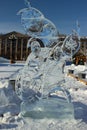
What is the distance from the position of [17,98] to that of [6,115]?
1.51 m

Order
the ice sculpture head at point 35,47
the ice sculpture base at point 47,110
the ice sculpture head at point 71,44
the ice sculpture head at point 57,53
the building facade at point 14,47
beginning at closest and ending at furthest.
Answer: the ice sculpture base at point 47,110, the ice sculpture head at point 35,47, the ice sculpture head at point 57,53, the ice sculpture head at point 71,44, the building facade at point 14,47

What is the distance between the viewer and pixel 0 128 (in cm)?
634

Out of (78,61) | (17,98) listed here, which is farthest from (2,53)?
(17,98)

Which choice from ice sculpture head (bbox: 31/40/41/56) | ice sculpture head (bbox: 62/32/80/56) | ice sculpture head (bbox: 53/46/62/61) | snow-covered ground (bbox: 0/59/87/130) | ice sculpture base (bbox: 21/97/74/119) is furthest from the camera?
ice sculpture head (bbox: 62/32/80/56)

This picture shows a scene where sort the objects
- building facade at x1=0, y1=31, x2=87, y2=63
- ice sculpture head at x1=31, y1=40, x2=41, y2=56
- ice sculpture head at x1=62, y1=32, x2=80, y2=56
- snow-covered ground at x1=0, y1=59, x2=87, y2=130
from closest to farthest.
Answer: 1. snow-covered ground at x1=0, y1=59, x2=87, y2=130
2. ice sculpture head at x1=31, y1=40, x2=41, y2=56
3. ice sculpture head at x1=62, y1=32, x2=80, y2=56
4. building facade at x1=0, y1=31, x2=87, y2=63

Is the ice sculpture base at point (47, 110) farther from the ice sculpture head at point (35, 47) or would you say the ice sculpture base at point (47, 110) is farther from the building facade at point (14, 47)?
the building facade at point (14, 47)

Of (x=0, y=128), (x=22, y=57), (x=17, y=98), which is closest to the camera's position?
(x=0, y=128)

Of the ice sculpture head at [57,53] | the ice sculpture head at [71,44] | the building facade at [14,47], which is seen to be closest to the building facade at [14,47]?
the building facade at [14,47]

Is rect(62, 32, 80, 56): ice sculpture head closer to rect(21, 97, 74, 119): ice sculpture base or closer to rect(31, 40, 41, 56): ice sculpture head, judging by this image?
rect(31, 40, 41, 56): ice sculpture head

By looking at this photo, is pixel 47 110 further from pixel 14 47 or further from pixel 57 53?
pixel 14 47

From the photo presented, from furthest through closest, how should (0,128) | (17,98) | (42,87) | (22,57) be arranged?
(22,57) < (17,98) < (42,87) < (0,128)

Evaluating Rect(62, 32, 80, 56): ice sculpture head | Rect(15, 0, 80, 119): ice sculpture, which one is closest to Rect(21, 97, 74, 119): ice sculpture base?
Rect(15, 0, 80, 119): ice sculpture

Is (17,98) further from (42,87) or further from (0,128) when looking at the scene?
(0,128)

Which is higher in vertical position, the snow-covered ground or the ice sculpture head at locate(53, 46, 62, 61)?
the ice sculpture head at locate(53, 46, 62, 61)
